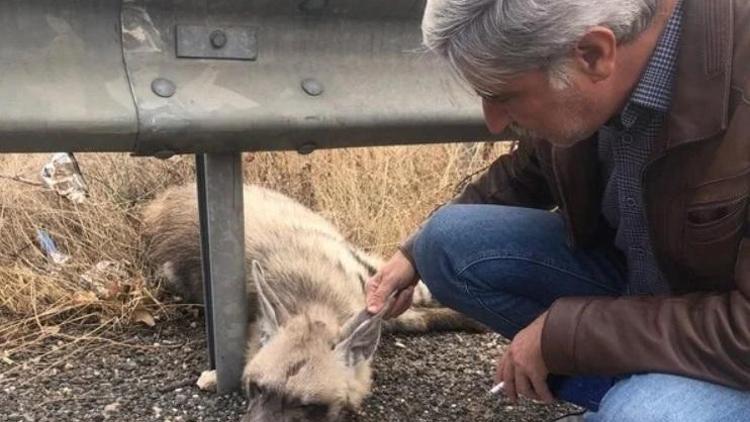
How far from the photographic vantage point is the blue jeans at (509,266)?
10.6 feet

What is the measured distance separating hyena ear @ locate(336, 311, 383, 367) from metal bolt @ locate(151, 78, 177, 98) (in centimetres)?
117

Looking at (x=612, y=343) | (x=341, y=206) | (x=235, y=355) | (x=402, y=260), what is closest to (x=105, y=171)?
(x=341, y=206)

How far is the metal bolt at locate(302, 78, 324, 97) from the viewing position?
3.24m

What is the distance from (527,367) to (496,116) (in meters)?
0.71

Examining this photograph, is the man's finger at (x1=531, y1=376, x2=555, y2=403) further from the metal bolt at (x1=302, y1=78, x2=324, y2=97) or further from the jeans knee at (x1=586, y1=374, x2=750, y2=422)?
the metal bolt at (x1=302, y1=78, x2=324, y2=97)

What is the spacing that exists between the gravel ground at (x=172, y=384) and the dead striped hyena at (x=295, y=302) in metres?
0.18

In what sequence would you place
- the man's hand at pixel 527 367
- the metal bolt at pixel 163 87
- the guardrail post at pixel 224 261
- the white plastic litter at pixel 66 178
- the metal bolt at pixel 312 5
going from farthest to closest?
the white plastic litter at pixel 66 178 → the guardrail post at pixel 224 261 → the metal bolt at pixel 312 5 → the metal bolt at pixel 163 87 → the man's hand at pixel 527 367

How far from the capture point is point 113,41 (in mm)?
2973

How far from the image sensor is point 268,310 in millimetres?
3881

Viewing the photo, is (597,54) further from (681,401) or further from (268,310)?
(268,310)

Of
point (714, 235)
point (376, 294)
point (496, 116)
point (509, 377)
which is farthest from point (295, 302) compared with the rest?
point (714, 235)

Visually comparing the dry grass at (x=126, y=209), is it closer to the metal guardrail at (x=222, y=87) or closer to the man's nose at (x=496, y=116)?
the metal guardrail at (x=222, y=87)

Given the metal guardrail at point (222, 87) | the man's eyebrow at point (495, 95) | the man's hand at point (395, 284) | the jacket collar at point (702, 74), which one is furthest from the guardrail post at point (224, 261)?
the jacket collar at point (702, 74)

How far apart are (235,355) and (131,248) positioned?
1576 mm
